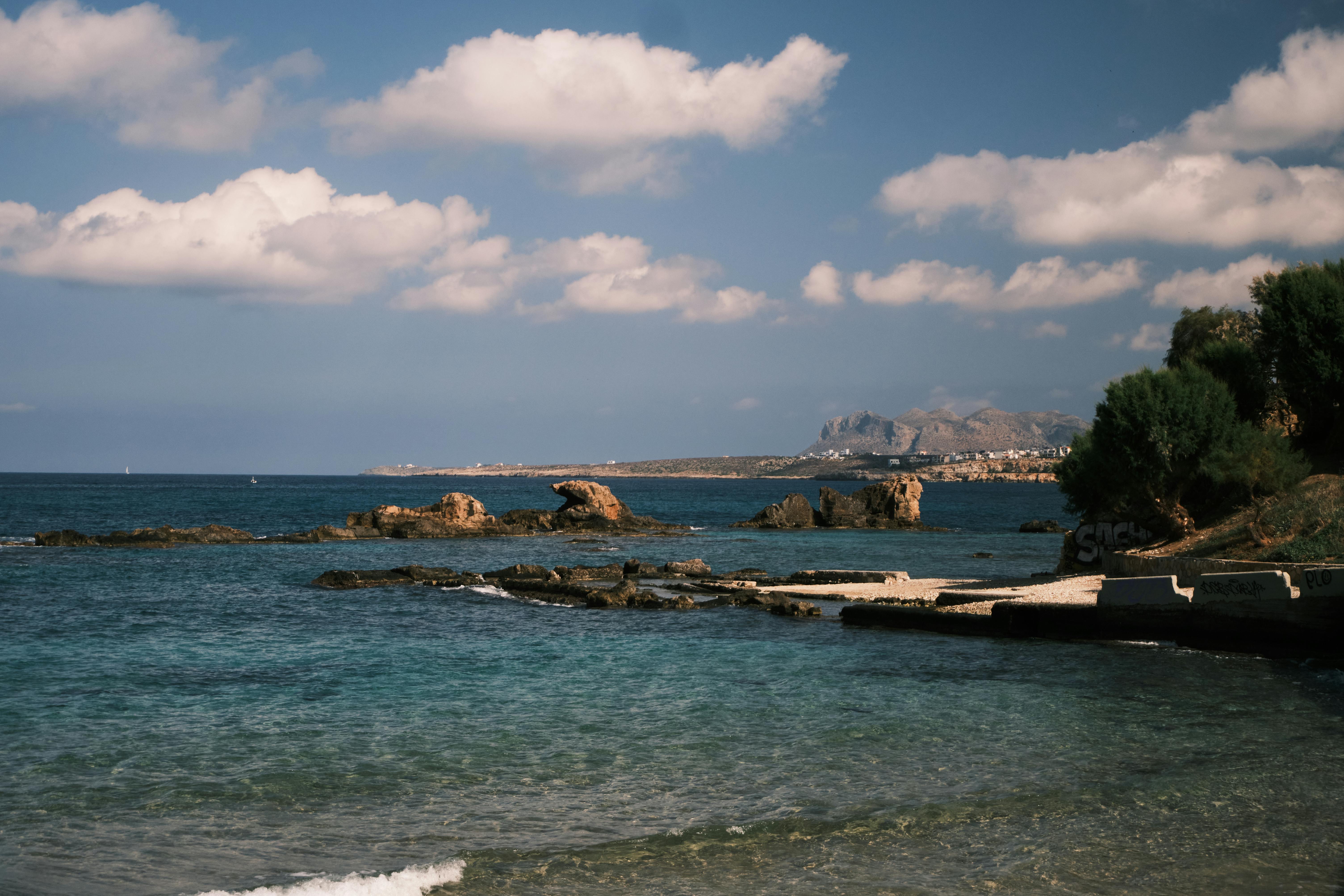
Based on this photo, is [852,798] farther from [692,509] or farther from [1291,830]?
[692,509]

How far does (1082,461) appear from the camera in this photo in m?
37.4

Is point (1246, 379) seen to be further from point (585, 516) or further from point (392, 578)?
point (585, 516)

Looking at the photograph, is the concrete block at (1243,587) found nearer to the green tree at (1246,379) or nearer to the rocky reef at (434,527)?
the green tree at (1246,379)

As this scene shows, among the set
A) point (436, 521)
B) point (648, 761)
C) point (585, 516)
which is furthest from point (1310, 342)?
point (436, 521)

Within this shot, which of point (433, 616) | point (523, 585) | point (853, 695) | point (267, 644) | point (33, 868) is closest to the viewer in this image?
point (33, 868)

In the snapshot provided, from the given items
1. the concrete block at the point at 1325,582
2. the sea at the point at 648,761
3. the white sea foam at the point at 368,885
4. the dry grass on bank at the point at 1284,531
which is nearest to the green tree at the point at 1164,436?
the dry grass on bank at the point at 1284,531

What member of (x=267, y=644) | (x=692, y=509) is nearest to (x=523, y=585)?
(x=267, y=644)

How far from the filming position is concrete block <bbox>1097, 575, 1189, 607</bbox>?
22.0 metres

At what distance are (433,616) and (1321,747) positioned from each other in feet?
76.4

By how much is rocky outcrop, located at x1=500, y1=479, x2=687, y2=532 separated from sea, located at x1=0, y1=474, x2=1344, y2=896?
47242mm

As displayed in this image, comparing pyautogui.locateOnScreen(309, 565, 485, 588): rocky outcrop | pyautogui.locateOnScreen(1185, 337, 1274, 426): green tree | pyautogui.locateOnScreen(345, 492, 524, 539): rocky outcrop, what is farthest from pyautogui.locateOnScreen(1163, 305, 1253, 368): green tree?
pyautogui.locateOnScreen(345, 492, 524, 539): rocky outcrop

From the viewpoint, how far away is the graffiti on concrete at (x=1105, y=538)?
109 ft

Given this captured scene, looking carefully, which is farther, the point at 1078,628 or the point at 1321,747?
the point at 1078,628

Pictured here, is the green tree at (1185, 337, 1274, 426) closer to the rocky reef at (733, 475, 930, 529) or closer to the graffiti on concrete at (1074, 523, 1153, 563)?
the graffiti on concrete at (1074, 523, 1153, 563)
